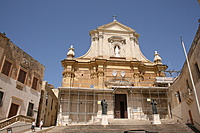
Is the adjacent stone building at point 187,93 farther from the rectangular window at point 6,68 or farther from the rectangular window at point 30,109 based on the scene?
the rectangular window at point 6,68

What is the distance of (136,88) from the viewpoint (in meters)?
21.2

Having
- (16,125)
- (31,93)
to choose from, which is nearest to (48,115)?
(31,93)

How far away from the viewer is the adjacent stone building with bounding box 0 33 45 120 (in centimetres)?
1463

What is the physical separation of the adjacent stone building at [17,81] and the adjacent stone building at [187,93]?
575 inches

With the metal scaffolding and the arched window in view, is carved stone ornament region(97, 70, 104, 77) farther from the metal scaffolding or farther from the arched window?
the arched window

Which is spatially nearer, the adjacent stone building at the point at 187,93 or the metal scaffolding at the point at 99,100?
the adjacent stone building at the point at 187,93

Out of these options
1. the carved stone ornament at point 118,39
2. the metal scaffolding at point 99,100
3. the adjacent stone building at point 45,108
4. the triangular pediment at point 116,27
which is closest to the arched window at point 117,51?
the carved stone ornament at point 118,39


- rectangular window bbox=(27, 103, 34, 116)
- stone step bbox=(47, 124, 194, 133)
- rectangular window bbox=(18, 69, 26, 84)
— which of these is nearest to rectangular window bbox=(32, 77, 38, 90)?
rectangular window bbox=(18, 69, 26, 84)

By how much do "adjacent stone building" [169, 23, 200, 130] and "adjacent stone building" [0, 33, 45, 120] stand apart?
1460 centimetres

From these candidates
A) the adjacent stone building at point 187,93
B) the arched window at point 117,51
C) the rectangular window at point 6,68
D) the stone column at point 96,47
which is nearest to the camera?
the adjacent stone building at point 187,93

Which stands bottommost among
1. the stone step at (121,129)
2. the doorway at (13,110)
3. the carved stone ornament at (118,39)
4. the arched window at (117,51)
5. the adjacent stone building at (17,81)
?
the stone step at (121,129)

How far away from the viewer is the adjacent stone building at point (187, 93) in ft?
45.7

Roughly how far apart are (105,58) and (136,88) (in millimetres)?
5937

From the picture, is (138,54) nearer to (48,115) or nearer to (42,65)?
(42,65)
